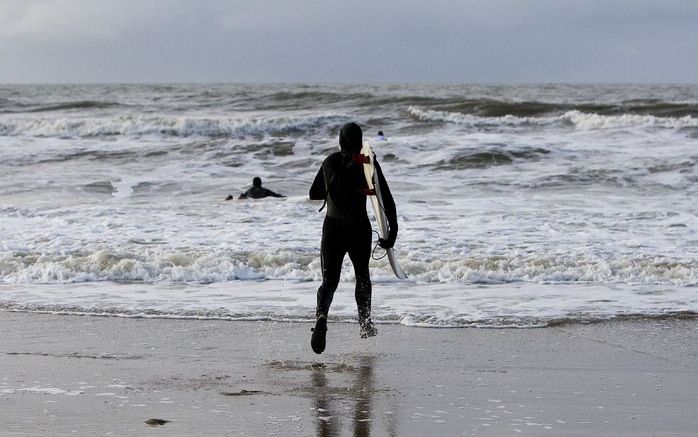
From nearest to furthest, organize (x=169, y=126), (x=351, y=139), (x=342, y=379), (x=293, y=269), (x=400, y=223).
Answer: (x=342, y=379) < (x=351, y=139) < (x=293, y=269) < (x=400, y=223) < (x=169, y=126)

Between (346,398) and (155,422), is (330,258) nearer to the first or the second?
(346,398)

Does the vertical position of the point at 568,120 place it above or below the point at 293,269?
above

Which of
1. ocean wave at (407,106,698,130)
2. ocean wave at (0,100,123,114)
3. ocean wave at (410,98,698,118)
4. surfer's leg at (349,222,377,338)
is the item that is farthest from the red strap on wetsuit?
ocean wave at (0,100,123,114)

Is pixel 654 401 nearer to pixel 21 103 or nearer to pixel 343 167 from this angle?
pixel 343 167

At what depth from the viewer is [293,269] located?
33.6 ft

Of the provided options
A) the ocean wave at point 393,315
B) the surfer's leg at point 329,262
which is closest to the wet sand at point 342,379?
the ocean wave at point 393,315

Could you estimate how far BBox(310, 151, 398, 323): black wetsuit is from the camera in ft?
21.4

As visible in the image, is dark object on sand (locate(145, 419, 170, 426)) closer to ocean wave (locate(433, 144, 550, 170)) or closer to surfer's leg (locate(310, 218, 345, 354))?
surfer's leg (locate(310, 218, 345, 354))

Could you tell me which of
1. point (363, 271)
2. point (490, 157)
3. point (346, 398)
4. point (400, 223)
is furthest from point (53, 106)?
point (346, 398)

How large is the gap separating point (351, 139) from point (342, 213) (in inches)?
19.3

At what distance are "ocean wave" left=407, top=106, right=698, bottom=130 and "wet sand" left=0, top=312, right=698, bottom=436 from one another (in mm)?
20267

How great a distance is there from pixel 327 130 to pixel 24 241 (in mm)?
17827

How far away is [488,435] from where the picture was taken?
467 cm

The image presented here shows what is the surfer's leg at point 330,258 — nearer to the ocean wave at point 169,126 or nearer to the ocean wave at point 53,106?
the ocean wave at point 169,126
